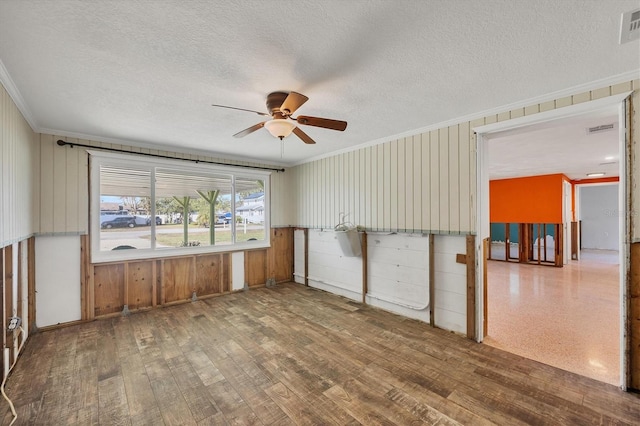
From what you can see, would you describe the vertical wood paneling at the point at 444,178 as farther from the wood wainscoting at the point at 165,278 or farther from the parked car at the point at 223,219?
the parked car at the point at 223,219

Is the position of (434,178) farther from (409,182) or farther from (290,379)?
(290,379)

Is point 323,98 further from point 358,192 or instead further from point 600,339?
point 600,339

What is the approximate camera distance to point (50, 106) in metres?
2.75

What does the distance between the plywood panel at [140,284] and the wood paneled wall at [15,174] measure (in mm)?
1234

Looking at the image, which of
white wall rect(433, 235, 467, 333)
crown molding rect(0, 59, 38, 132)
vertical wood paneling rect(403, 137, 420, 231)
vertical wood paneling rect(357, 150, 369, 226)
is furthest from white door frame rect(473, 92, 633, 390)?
crown molding rect(0, 59, 38, 132)

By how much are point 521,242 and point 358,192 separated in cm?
596

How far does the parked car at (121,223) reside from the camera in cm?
397

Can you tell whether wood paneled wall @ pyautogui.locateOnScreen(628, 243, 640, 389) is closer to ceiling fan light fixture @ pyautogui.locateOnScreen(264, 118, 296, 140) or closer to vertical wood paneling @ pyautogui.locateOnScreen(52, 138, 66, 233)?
ceiling fan light fixture @ pyautogui.locateOnScreen(264, 118, 296, 140)

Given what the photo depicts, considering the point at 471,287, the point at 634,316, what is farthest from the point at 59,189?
the point at 634,316

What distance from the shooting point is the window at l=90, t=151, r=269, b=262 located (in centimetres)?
395

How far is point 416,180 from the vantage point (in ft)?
11.9

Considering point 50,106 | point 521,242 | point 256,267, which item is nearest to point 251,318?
point 256,267

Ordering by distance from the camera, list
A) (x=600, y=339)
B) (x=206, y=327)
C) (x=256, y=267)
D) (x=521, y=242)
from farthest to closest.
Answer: (x=521, y=242)
(x=256, y=267)
(x=206, y=327)
(x=600, y=339)

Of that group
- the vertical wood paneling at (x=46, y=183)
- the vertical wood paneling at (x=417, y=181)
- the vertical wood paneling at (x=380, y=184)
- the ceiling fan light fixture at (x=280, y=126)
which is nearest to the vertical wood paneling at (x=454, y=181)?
Result: the vertical wood paneling at (x=417, y=181)
